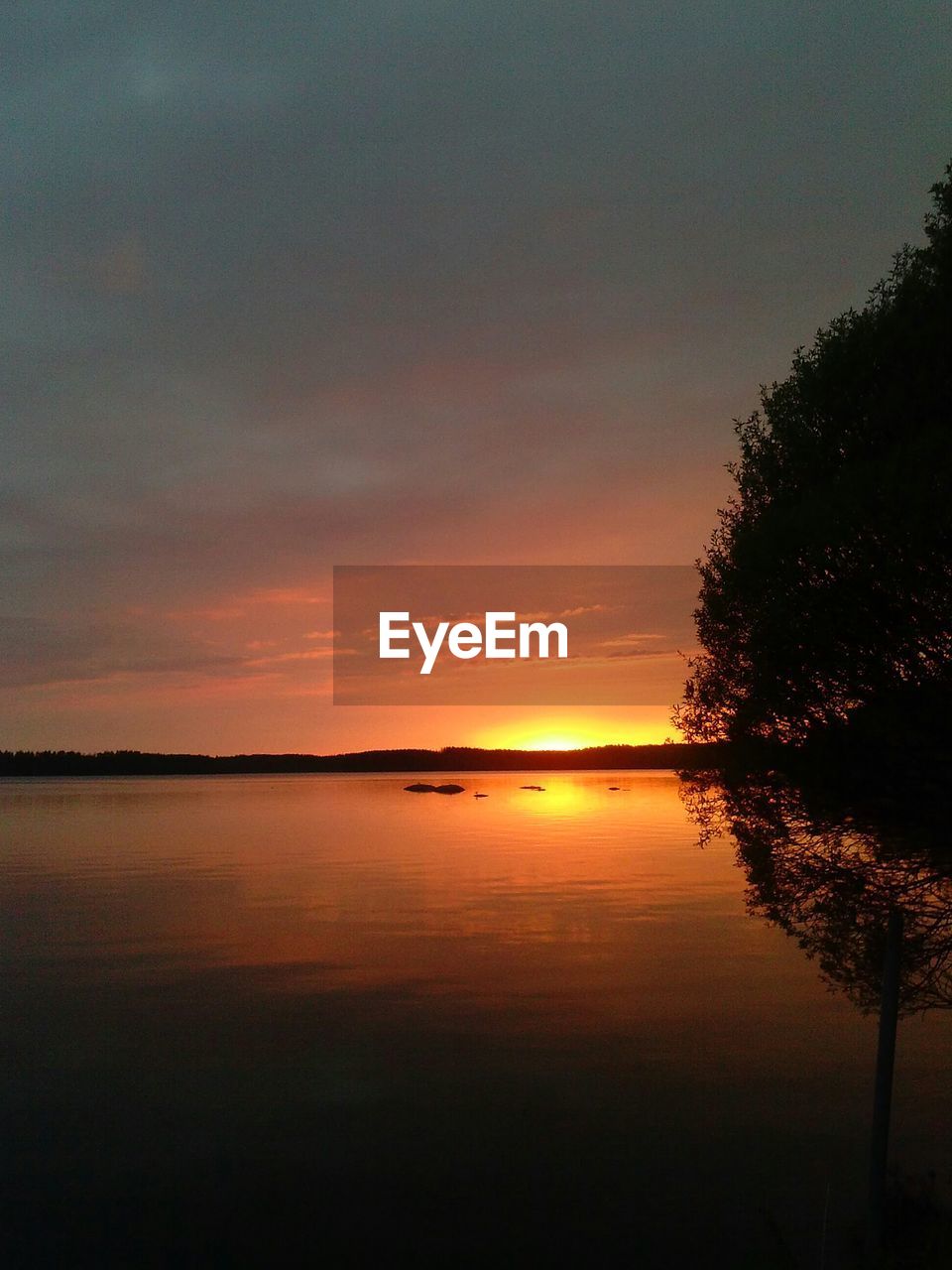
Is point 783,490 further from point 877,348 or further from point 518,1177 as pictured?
point 518,1177

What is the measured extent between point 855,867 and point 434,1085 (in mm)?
10616

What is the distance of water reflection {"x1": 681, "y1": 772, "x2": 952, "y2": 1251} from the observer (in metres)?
20.8

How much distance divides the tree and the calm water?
844 centimetres

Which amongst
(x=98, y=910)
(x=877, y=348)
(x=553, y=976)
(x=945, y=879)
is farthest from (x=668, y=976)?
(x=98, y=910)

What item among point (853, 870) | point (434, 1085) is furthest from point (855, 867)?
point (434, 1085)

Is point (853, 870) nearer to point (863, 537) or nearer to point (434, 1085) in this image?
point (863, 537)

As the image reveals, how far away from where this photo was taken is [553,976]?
33.2 metres

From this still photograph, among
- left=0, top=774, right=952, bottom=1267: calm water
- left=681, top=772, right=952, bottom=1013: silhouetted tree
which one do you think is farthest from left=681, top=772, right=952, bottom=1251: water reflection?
left=0, top=774, right=952, bottom=1267: calm water

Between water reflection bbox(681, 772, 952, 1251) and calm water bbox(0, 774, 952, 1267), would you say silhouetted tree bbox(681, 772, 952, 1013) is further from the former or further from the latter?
calm water bbox(0, 774, 952, 1267)

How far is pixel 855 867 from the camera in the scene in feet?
74.1

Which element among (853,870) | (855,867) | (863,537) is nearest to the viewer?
(863,537)

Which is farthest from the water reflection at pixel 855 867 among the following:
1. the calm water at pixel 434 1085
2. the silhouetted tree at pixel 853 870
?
the calm water at pixel 434 1085

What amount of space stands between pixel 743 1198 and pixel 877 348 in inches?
646

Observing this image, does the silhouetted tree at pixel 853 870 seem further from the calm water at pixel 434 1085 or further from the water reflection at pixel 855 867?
the calm water at pixel 434 1085
